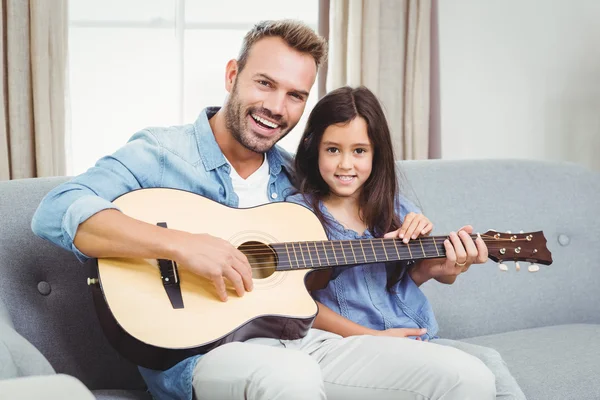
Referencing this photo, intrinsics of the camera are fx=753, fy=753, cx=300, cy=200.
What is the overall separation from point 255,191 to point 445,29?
1.82 m

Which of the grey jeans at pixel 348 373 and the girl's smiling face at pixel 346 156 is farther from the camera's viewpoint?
the girl's smiling face at pixel 346 156

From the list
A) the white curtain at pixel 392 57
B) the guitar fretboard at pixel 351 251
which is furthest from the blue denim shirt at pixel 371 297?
the white curtain at pixel 392 57

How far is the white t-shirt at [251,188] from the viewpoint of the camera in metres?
1.87

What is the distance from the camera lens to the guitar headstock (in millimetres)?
1786

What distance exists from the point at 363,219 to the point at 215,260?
1.78 ft

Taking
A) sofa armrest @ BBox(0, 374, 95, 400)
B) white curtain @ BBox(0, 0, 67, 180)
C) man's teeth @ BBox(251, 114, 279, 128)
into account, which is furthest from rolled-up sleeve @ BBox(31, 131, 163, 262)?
white curtain @ BBox(0, 0, 67, 180)

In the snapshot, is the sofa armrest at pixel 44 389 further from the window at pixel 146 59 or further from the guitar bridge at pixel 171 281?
the window at pixel 146 59

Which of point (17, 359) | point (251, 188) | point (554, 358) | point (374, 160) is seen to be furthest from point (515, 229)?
point (17, 359)

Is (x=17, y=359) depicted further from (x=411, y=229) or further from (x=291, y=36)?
(x=291, y=36)

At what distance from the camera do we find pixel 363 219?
194cm

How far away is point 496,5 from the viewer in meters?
3.43

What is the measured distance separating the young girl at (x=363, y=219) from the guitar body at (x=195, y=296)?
0.17m

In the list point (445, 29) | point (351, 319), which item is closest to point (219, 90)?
point (445, 29)

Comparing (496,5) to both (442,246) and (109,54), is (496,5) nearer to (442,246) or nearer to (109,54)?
(109,54)
